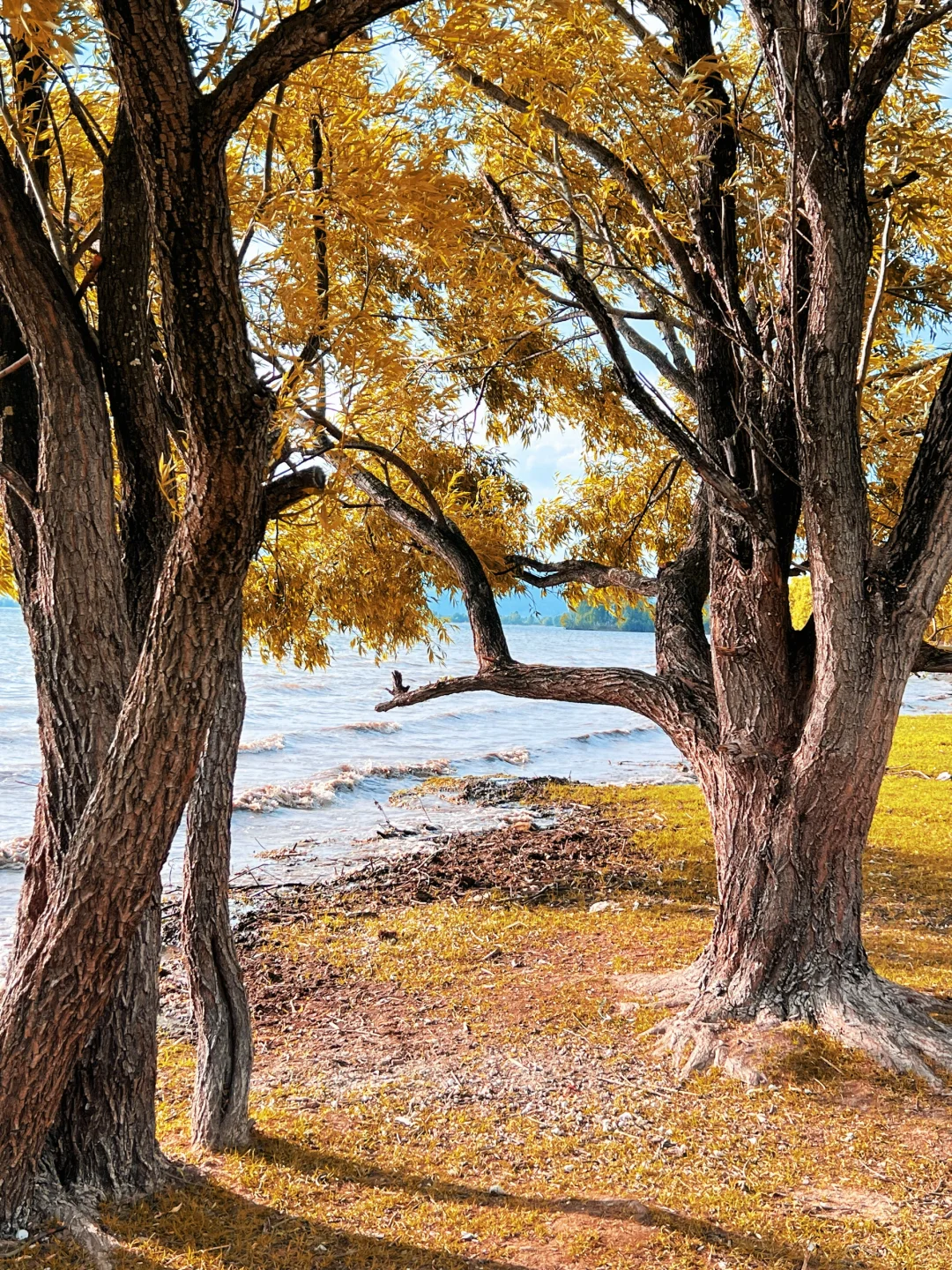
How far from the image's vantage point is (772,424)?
197 inches

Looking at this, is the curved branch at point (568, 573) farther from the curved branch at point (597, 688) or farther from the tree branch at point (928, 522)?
the tree branch at point (928, 522)

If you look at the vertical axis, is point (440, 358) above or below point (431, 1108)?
above

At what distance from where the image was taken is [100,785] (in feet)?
9.53

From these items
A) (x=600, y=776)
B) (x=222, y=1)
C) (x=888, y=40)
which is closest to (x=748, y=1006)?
(x=888, y=40)

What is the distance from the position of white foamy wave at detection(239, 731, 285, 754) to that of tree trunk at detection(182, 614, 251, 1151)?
14514mm

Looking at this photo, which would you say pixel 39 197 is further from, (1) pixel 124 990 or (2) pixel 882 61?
(2) pixel 882 61

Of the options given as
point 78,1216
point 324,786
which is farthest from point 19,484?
point 324,786

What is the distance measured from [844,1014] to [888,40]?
4260mm

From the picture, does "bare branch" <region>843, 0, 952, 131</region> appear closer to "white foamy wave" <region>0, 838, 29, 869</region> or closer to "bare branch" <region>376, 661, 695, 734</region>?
"bare branch" <region>376, 661, 695, 734</region>

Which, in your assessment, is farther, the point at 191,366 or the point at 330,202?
the point at 330,202

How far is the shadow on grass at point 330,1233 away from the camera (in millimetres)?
3234

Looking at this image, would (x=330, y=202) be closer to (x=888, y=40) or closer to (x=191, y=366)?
(x=191, y=366)

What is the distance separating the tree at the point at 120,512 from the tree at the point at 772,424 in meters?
1.76

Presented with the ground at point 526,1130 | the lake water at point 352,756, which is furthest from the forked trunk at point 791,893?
the lake water at point 352,756
